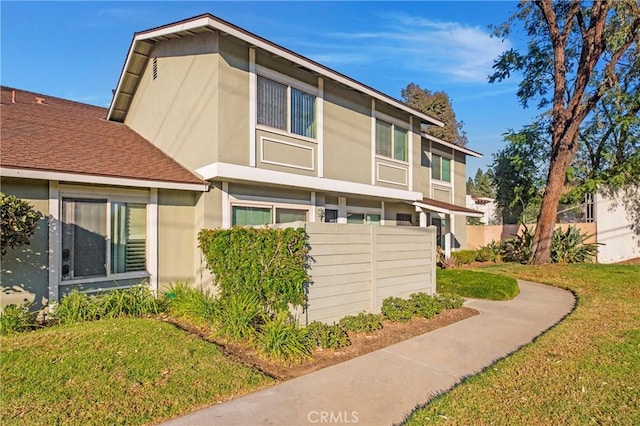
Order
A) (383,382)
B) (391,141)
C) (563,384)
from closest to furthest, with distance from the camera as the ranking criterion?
(563,384), (383,382), (391,141)

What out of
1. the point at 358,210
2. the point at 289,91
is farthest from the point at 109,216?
the point at 358,210

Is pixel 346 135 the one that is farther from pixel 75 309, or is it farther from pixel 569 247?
pixel 569 247

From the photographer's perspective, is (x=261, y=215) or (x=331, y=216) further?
(x=331, y=216)

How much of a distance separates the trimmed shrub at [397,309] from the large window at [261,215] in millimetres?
3617

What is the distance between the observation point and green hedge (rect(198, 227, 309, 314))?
19.9 feet

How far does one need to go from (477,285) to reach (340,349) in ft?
19.3

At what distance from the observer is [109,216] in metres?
7.85

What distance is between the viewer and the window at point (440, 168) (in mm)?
17745

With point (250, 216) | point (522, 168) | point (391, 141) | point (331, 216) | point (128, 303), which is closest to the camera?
point (128, 303)

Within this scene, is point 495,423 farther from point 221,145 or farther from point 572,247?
point 572,247

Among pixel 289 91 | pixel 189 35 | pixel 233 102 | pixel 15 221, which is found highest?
pixel 189 35

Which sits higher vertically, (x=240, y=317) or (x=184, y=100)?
(x=184, y=100)

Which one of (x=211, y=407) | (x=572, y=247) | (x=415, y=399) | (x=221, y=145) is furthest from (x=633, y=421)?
(x=572, y=247)

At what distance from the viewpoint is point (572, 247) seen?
52.2 ft
